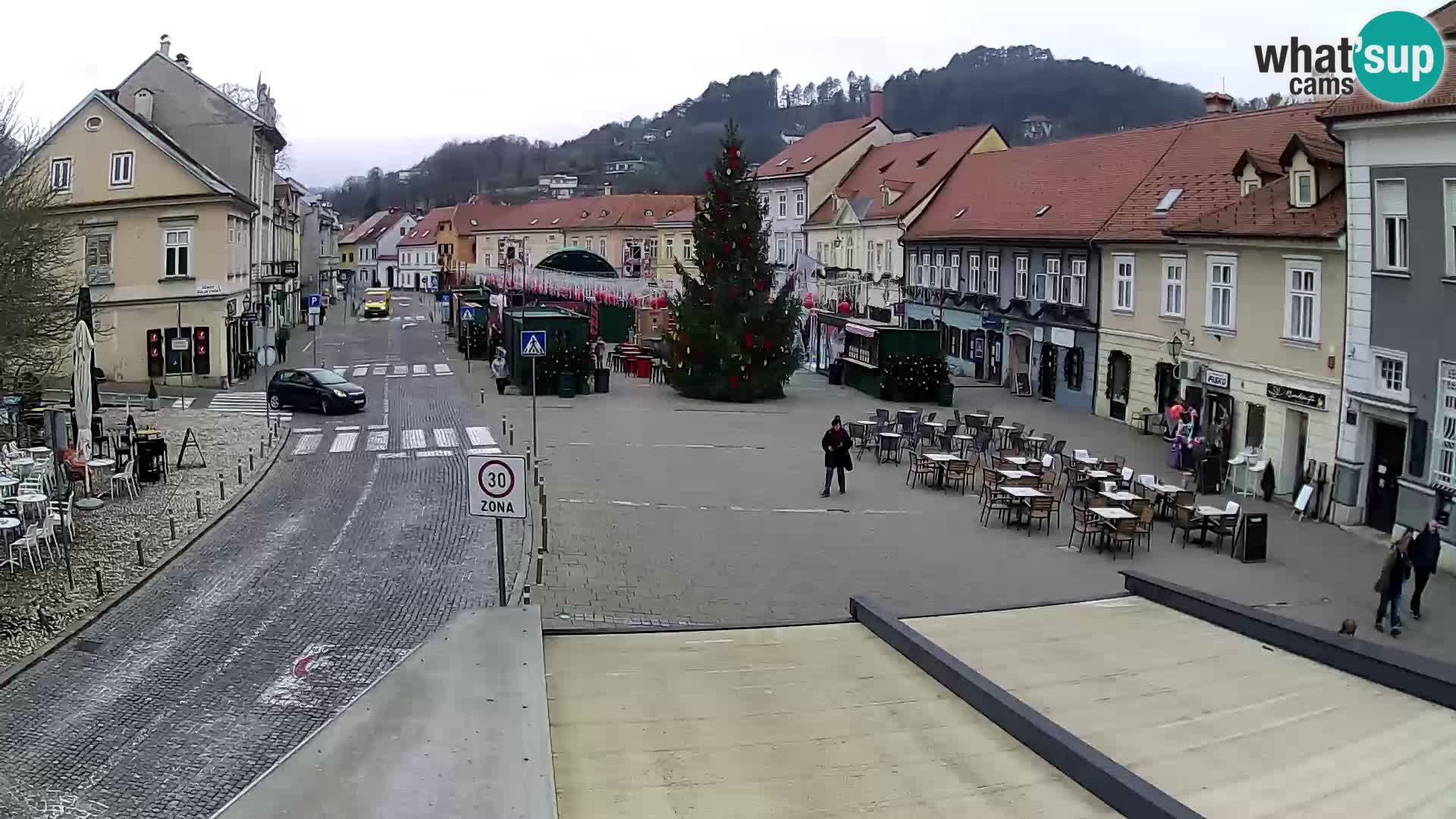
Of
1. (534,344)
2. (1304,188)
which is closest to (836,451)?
(534,344)

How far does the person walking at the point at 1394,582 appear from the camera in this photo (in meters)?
15.4

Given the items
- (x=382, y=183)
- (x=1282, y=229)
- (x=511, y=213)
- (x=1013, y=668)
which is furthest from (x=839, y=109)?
(x=1013, y=668)

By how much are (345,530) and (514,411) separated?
15200mm

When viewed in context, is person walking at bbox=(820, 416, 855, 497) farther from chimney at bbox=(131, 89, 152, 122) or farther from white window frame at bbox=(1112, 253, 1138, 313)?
chimney at bbox=(131, 89, 152, 122)

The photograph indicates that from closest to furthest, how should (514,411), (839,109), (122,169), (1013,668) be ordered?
1. (1013,668)
2. (514,411)
3. (122,169)
4. (839,109)

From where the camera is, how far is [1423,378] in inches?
771

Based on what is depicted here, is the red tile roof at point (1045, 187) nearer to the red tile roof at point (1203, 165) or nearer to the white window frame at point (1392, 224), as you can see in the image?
the red tile roof at point (1203, 165)

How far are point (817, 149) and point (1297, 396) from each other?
4669cm

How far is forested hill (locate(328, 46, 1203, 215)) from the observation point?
11206 cm

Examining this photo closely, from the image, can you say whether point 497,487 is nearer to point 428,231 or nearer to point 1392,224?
point 1392,224

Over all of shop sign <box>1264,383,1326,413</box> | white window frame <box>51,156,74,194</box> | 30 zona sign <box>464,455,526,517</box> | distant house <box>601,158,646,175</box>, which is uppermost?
distant house <box>601,158,646,175</box>

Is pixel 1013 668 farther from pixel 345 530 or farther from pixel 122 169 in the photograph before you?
pixel 122 169

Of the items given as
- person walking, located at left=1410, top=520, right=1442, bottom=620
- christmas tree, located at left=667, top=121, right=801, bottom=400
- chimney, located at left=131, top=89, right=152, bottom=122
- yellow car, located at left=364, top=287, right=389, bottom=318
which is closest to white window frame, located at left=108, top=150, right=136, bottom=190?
chimney, located at left=131, top=89, right=152, bottom=122

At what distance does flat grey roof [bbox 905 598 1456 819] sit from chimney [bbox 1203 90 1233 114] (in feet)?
117
